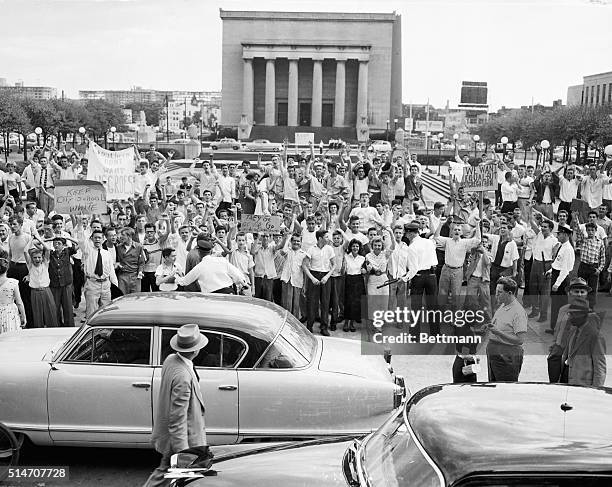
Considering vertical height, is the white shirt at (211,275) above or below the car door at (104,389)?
above

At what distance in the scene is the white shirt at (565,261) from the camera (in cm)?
1202

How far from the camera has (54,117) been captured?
5341cm

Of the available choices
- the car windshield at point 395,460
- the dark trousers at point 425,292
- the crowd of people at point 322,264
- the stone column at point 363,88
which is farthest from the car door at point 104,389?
the stone column at point 363,88

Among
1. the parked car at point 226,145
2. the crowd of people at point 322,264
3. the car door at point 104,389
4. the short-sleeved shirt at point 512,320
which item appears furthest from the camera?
the parked car at point 226,145

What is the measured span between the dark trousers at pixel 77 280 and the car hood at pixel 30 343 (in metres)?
4.96

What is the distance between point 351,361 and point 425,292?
466cm

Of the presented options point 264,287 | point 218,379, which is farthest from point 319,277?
point 218,379

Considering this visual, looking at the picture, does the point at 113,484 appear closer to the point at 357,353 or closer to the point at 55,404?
the point at 55,404

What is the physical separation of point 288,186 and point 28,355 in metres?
13.2

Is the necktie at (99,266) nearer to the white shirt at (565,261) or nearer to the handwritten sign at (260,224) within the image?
the handwritten sign at (260,224)

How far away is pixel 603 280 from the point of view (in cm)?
1457

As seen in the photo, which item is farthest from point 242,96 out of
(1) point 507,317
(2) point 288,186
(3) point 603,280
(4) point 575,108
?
(1) point 507,317

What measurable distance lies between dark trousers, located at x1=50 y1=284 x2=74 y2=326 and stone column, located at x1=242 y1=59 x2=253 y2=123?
71904 millimetres

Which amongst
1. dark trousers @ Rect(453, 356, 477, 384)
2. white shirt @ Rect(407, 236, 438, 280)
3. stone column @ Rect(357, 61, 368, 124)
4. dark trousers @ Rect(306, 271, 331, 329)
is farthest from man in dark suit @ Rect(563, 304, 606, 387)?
stone column @ Rect(357, 61, 368, 124)
